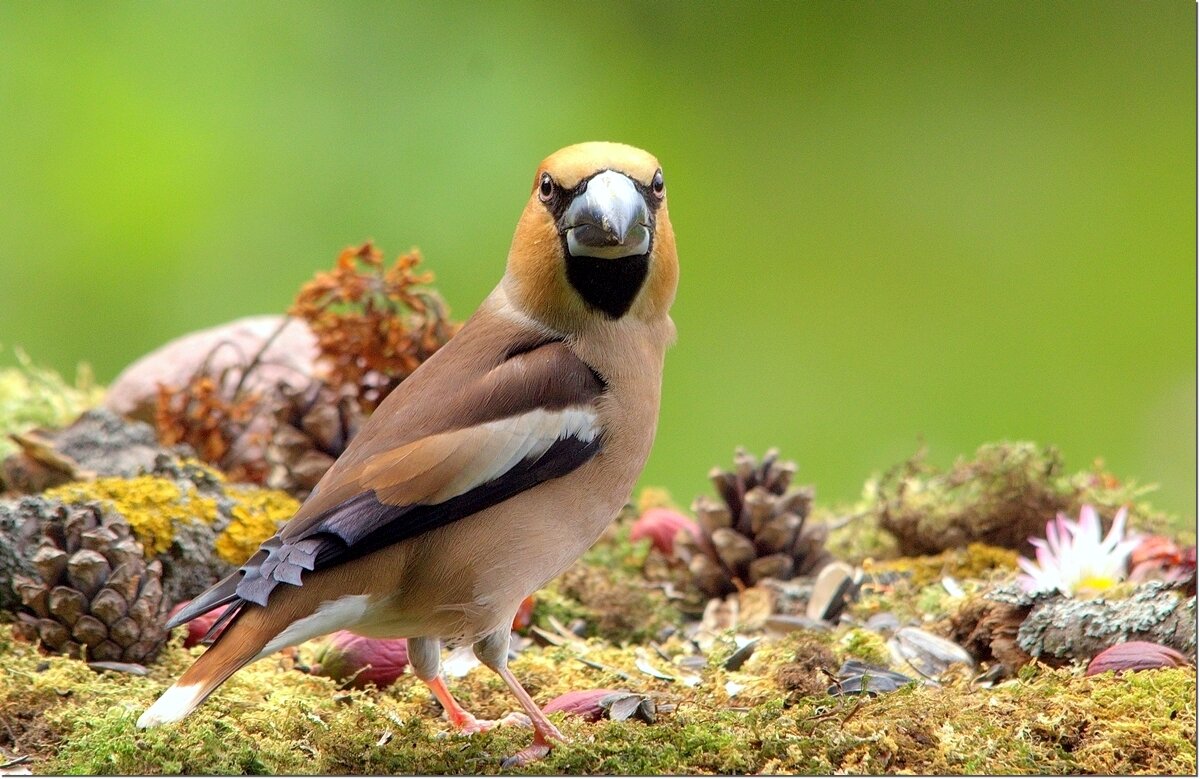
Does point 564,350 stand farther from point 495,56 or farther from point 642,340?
point 495,56

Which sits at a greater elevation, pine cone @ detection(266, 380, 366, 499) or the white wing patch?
the white wing patch

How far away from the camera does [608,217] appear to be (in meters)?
2.32

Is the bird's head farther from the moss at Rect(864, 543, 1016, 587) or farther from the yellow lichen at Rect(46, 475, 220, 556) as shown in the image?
the moss at Rect(864, 543, 1016, 587)

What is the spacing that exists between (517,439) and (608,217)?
45 centimetres

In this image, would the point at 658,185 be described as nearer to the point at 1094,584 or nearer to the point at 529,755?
the point at 529,755

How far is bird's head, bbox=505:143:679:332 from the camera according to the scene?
2363 millimetres

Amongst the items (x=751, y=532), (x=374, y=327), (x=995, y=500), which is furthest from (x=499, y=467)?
(x=995, y=500)

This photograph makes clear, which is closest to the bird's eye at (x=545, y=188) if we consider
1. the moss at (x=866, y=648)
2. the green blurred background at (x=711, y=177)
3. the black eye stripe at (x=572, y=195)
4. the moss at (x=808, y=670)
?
the black eye stripe at (x=572, y=195)

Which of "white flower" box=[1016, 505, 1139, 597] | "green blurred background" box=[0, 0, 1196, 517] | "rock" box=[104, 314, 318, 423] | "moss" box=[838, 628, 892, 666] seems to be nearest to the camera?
"moss" box=[838, 628, 892, 666]

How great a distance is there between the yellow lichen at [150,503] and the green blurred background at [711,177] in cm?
254

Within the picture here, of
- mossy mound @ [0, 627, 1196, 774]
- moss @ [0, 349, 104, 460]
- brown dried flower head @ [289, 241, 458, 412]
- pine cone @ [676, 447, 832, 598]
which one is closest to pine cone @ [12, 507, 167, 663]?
mossy mound @ [0, 627, 1196, 774]

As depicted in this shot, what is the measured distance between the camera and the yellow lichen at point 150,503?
9.33 feet

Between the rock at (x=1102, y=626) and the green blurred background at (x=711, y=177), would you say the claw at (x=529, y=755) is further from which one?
the green blurred background at (x=711, y=177)

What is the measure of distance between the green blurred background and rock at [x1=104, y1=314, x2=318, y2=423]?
4.47ft
